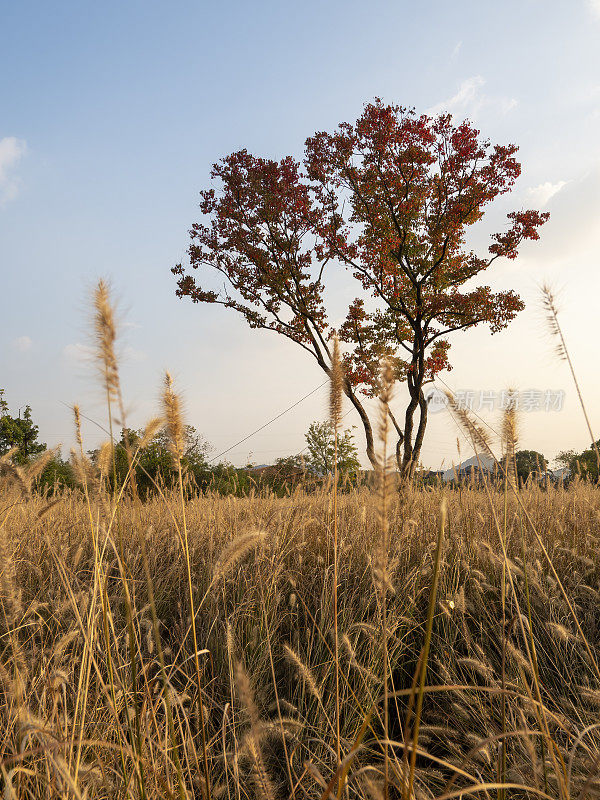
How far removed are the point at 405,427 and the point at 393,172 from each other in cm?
568

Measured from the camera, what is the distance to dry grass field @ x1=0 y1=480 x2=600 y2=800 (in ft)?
5.97

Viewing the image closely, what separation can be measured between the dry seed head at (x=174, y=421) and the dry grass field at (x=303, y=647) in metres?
0.35

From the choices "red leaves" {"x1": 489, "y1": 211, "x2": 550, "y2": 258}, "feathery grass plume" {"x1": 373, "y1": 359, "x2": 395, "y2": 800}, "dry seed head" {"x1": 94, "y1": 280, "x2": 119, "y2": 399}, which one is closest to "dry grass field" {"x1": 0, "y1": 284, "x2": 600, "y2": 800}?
"dry seed head" {"x1": 94, "y1": 280, "x2": 119, "y2": 399}

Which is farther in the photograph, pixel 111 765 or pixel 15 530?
pixel 15 530

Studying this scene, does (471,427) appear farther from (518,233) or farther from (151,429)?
(518,233)

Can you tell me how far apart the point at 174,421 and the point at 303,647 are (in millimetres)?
1874

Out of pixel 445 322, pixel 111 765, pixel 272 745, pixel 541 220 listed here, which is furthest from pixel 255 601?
pixel 541 220

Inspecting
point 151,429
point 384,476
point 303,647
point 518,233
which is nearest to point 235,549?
point 151,429

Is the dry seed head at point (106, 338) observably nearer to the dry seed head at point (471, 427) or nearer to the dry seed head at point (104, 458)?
the dry seed head at point (104, 458)

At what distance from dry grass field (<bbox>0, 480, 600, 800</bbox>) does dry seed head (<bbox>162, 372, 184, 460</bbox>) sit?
1.16 ft

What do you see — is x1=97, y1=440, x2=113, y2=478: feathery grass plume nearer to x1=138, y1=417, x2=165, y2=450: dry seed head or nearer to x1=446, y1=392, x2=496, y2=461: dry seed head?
x1=138, y1=417, x2=165, y2=450: dry seed head

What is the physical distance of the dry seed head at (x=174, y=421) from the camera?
4.38ft

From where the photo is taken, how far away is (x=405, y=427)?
1221 cm

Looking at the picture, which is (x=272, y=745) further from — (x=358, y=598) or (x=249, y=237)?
(x=249, y=237)
